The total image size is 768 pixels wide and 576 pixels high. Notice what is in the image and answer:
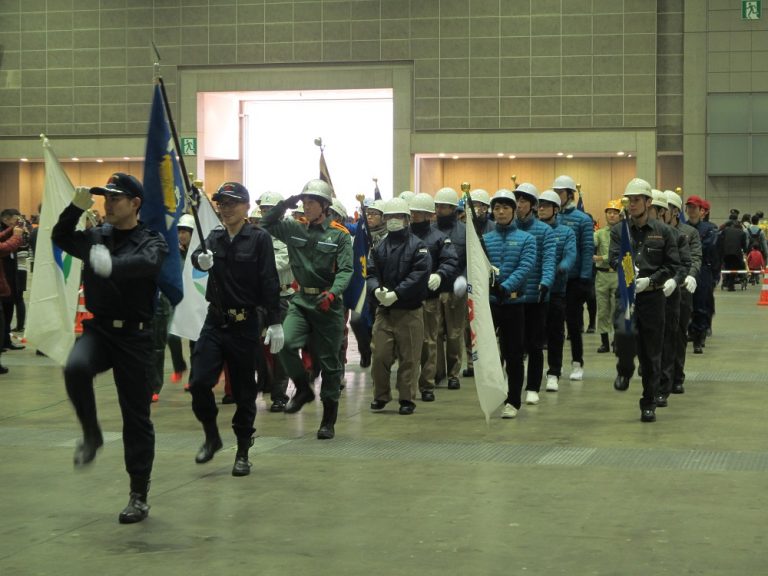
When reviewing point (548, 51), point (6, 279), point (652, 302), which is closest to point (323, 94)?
point (548, 51)

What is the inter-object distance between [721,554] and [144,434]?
3.22 meters

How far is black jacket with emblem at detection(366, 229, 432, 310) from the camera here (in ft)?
38.2

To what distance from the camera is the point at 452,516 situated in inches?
284

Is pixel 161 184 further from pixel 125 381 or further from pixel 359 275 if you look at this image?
pixel 359 275

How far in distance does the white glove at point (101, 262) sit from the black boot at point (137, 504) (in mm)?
1199

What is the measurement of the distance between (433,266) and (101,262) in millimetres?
6684

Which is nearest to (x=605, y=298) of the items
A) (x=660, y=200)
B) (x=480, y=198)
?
(x=480, y=198)

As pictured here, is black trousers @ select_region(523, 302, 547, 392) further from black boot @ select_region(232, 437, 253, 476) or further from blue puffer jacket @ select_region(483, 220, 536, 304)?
black boot @ select_region(232, 437, 253, 476)

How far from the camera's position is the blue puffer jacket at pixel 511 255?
11273mm

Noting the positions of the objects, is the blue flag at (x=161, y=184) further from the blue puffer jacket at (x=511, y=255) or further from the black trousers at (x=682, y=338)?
the black trousers at (x=682, y=338)

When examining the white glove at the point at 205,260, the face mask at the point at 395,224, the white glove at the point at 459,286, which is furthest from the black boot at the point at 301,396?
the white glove at the point at 459,286

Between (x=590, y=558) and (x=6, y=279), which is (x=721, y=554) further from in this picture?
(x=6, y=279)

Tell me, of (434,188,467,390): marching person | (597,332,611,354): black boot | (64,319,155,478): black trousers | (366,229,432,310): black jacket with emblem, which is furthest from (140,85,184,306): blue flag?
(597,332,611,354): black boot

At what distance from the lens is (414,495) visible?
780cm
